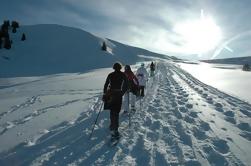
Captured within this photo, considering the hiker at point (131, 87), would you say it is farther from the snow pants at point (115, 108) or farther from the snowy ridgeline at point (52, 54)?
the snowy ridgeline at point (52, 54)

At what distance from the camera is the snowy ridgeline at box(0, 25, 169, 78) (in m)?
60.9

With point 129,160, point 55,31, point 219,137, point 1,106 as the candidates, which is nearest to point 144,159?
point 129,160

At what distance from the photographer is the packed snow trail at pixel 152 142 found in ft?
22.6

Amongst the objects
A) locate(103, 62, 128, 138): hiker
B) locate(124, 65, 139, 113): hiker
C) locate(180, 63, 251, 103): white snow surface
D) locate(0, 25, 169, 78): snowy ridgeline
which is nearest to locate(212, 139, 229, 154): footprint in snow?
locate(103, 62, 128, 138): hiker

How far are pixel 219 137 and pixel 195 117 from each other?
2.74 m

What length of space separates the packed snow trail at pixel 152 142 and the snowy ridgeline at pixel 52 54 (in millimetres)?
45155

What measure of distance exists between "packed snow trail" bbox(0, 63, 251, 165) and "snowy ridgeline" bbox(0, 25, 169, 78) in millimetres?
45155

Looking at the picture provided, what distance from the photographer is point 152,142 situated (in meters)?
8.26

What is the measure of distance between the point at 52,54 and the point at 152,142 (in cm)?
7380

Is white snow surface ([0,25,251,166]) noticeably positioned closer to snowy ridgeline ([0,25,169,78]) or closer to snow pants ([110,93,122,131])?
snow pants ([110,93,122,131])

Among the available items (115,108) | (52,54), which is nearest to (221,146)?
(115,108)

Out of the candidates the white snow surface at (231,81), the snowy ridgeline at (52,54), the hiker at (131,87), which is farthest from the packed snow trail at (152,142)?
the snowy ridgeline at (52,54)

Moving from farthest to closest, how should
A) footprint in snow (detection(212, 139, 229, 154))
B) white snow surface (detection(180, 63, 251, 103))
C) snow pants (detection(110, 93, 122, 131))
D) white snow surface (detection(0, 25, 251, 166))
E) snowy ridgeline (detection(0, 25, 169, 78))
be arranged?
snowy ridgeline (detection(0, 25, 169, 78)) < white snow surface (detection(180, 63, 251, 103)) < snow pants (detection(110, 93, 122, 131)) < footprint in snow (detection(212, 139, 229, 154)) < white snow surface (detection(0, 25, 251, 166))

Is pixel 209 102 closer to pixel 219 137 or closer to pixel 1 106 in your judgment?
pixel 219 137
